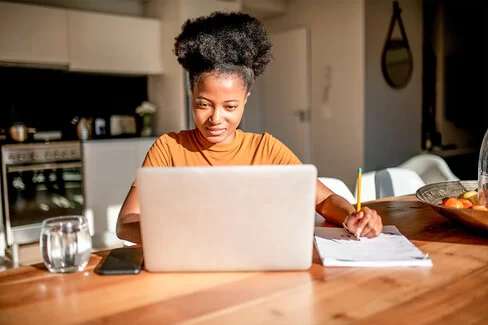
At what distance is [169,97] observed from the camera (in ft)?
13.4

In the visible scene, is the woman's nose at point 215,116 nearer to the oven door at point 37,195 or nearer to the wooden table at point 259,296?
the wooden table at point 259,296

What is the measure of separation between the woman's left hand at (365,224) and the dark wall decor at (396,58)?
3.33 m

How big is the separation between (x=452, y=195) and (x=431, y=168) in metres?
1.06

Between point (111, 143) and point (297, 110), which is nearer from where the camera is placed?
point (111, 143)

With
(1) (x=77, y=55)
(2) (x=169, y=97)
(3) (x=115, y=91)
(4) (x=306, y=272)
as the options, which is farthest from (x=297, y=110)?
(4) (x=306, y=272)

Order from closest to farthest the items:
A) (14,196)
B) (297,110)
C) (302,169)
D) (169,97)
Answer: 1. (302,169)
2. (14,196)
3. (169,97)
4. (297,110)

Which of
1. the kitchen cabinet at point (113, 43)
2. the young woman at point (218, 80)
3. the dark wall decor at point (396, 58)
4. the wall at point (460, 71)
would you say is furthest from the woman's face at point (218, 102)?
the wall at point (460, 71)

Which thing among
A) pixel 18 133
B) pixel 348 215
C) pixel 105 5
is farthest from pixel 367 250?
pixel 105 5

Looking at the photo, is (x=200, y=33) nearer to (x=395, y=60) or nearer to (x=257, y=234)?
(x=257, y=234)

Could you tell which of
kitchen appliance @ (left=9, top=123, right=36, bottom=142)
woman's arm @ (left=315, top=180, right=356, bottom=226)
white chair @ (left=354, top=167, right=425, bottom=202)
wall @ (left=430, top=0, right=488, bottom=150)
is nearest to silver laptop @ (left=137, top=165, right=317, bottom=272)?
woman's arm @ (left=315, top=180, right=356, bottom=226)

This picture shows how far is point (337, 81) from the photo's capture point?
4148mm

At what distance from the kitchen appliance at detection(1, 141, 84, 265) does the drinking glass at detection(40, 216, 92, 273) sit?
2.64 metres

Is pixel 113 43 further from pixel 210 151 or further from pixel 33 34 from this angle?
pixel 210 151

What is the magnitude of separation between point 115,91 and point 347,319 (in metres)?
3.91
